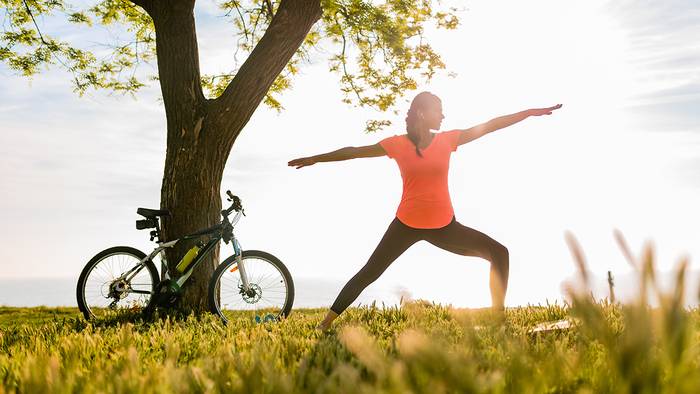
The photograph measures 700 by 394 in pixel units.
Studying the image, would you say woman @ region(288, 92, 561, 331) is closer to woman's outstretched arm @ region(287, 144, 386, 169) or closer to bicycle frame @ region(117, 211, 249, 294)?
woman's outstretched arm @ region(287, 144, 386, 169)

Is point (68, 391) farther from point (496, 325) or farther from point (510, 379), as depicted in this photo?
point (496, 325)

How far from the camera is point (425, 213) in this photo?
237 inches

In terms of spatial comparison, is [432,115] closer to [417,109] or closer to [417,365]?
[417,109]

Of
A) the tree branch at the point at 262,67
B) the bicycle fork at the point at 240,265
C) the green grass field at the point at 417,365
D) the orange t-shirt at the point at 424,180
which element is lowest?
the green grass field at the point at 417,365

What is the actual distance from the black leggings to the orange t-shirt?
97 millimetres

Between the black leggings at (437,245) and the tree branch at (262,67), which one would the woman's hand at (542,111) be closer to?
the black leggings at (437,245)

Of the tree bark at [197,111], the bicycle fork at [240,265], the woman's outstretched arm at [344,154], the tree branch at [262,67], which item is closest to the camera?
the woman's outstretched arm at [344,154]

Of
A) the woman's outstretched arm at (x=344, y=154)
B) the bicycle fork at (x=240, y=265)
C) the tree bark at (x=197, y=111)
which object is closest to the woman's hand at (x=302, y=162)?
the woman's outstretched arm at (x=344, y=154)

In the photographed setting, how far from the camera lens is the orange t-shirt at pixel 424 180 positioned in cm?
602

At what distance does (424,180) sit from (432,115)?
0.64 m

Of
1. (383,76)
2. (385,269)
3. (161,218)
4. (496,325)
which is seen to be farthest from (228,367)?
(383,76)

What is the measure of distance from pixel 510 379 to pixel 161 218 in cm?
750

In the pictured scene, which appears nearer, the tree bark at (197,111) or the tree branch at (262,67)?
the tree bark at (197,111)

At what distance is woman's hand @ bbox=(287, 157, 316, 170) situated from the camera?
256 inches
